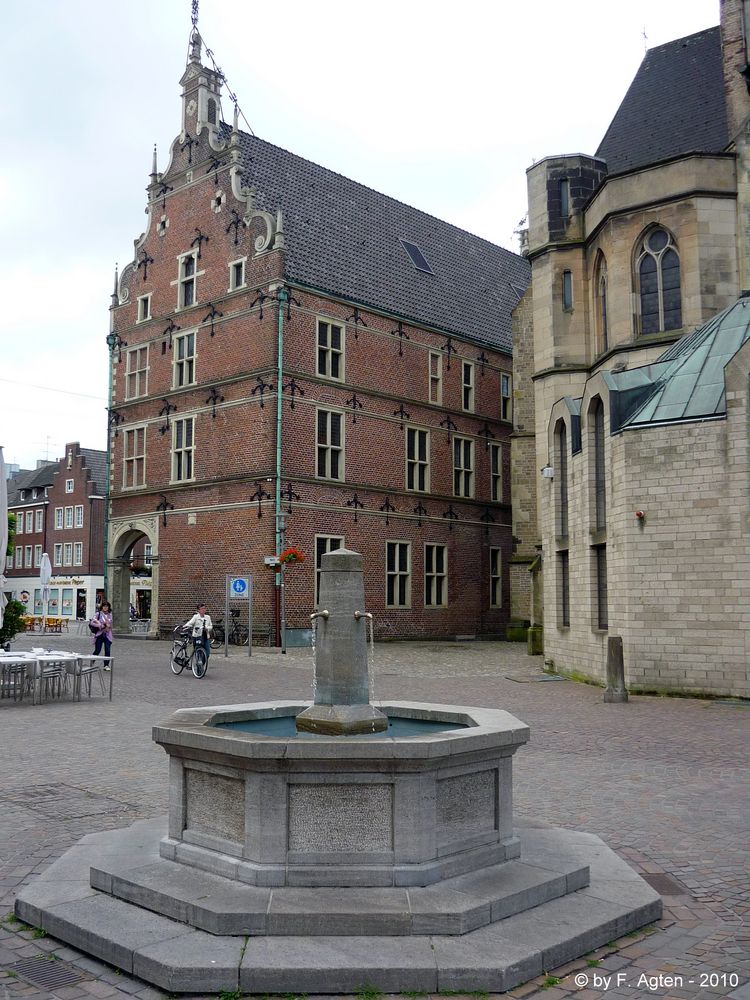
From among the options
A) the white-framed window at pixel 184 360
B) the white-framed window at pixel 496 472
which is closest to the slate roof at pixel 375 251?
the white-framed window at pixel 496 472

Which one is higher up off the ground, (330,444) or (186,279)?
(186,279)

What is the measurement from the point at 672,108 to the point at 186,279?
1773cm

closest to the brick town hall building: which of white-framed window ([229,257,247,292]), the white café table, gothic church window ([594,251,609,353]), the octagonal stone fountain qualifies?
white-framed window ([229,257,247,292])

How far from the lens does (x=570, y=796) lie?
27.3ft

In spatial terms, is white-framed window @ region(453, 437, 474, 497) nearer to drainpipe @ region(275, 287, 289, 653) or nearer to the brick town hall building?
the brick town hall building

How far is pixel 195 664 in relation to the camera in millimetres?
20203

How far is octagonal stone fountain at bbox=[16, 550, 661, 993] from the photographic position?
179 inches

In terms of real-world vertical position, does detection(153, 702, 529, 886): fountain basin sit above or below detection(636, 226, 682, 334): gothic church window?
below

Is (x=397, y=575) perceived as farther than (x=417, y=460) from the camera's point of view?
No

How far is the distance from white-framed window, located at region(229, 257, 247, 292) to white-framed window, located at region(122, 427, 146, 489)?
7.07 meters

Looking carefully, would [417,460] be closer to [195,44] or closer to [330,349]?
[330,349]

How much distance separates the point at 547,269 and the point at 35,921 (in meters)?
23.0

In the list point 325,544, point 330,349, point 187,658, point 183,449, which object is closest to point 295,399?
point 330,349

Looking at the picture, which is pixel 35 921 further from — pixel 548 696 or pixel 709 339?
pixel 709 339
